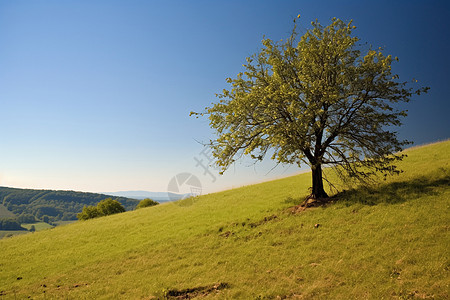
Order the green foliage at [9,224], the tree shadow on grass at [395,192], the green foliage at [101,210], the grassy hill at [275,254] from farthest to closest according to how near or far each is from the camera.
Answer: the green foliage at [9,224] < the green foliage at [101,210] < the tree shadow on grass at [395,192] < the grassy hill at [275,254]

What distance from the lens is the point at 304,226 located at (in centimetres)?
1948

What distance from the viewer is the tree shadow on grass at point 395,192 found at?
2006cm

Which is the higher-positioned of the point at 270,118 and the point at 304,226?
the point at 270,118

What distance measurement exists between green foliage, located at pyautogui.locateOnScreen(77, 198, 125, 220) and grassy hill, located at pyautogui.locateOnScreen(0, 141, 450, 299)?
24856mm

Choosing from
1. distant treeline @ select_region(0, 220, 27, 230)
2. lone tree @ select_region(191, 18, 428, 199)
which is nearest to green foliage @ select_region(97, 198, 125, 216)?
lone tree @ select_region(191, 18, 428, 199)

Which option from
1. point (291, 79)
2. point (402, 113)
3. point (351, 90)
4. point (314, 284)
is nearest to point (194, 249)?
point (314, 284)

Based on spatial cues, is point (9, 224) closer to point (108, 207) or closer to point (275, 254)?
point (108, 207)

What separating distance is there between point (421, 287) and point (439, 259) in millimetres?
2649

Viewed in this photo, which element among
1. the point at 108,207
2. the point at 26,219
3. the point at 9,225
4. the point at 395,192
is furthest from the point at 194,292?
the point at 26,219

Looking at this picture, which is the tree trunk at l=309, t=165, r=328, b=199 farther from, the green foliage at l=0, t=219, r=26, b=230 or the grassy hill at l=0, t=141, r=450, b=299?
the green foliage at l=0, t=219, r=26, b=230

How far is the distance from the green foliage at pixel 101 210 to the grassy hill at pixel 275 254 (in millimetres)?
24856

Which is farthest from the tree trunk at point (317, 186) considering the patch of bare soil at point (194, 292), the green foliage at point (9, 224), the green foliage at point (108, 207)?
the green foliage at point (9, 224)

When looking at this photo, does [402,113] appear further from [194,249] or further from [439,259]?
[194,249]

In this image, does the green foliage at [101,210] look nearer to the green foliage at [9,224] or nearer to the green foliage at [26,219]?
the green foliage at [9,224]
